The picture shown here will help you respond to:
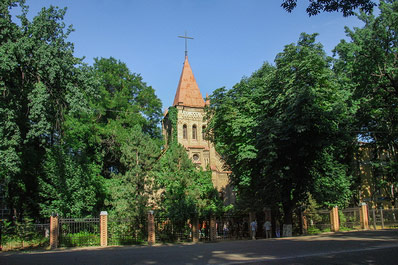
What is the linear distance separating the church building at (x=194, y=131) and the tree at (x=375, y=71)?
43.3ft

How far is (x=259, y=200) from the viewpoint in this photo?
21.7m

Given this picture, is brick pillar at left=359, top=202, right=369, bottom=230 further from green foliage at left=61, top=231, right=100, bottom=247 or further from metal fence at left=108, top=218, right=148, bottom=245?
green foliage at left=61, top=231, right=100, bottom=247

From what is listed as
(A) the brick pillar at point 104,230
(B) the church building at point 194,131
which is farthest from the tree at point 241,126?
(B) the church building at point 194,131

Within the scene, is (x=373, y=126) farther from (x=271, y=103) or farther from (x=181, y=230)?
(x=181, y=230)

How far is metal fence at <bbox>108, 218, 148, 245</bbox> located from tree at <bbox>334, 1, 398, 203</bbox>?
16052 millimetres

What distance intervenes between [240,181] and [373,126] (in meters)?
12.6

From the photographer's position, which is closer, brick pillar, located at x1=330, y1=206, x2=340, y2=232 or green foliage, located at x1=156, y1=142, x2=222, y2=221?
green foliage, located at x1=156, y1=142, x2=222, y2=221

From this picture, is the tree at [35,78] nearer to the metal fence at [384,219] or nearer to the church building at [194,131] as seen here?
the church building at [194,131]

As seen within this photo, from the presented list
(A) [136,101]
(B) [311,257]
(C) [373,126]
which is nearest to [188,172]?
(A) [136,101]

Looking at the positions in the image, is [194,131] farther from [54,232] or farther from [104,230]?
[54,232]

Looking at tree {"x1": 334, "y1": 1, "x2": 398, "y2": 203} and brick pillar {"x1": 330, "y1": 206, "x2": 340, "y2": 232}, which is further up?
tree {"x1": 334, "y1": 1, "x2": 398, "y2": 203}

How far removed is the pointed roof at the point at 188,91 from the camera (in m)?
38.2

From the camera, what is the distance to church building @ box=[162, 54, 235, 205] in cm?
3469

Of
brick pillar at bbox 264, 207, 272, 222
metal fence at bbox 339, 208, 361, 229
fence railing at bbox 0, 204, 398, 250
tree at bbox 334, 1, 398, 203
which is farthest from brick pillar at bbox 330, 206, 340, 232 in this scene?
tree at bbox 334, 1, 398, 203
